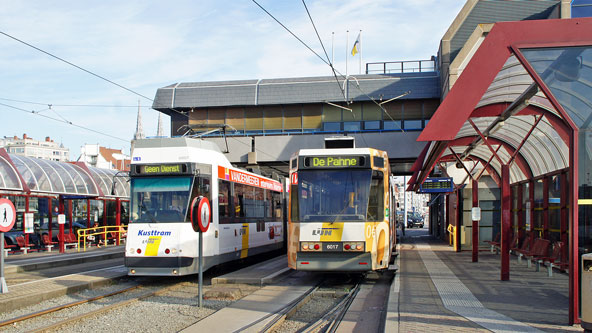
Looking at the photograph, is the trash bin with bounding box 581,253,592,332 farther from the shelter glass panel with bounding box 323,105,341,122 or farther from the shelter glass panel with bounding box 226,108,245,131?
the shelter glass panel with bounding box 226,108,245,131

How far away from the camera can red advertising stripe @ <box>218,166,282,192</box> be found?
593 inches

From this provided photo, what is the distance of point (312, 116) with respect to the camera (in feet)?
121

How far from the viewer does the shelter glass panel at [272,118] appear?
37344mm

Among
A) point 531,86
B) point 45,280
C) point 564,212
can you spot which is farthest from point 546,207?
point 45,280

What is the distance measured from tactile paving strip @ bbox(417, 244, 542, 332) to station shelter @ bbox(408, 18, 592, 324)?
2.99 feet

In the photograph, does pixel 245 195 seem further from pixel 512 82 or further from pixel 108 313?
pixel 512 82

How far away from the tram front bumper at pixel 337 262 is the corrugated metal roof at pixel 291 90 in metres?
22.1

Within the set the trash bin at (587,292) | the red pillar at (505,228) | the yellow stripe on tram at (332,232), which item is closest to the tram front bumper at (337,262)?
Result: the yellow stripe on tram at (332,232)

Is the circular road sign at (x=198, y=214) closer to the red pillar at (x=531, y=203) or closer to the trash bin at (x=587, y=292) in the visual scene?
the trash bin at (x=587, y=292)

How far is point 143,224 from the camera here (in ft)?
43.4

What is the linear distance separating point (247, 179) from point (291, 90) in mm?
20035

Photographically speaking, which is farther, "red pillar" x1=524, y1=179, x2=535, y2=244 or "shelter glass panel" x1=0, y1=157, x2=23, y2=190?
"shelter glass panel" x1=0, y1=157, x2=23, y2=190

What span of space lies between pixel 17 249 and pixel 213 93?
16987 mm

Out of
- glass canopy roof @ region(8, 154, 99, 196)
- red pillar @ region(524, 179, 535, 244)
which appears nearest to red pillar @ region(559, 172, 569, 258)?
red pillar @ region(524, 179, 535, 244)
